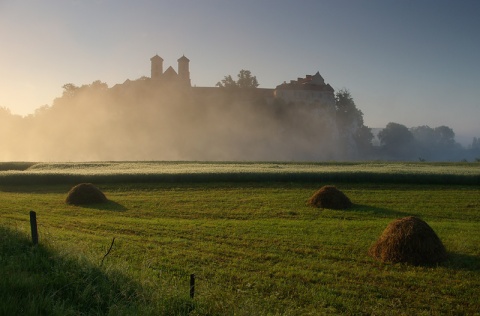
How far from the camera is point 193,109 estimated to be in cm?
9775

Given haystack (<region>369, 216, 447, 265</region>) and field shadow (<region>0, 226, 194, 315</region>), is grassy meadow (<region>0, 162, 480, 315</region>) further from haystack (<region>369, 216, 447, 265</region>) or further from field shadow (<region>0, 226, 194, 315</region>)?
haystack (<region>369, 216, 447, 265</region>)

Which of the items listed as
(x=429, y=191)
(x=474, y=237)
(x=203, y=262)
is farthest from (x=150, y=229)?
(x=429, y=191)

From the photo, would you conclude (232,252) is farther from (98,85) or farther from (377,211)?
(98,85)

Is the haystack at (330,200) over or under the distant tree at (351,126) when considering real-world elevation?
under

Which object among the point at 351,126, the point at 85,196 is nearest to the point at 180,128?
the point at 351,126

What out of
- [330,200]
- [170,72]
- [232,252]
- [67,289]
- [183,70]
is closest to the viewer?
[67,289]

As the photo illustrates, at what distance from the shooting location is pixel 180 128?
3782 inches

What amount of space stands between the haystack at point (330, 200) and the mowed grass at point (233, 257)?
0.71 m

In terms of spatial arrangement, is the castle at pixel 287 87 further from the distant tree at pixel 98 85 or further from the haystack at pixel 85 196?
the haystack at pixel 85 196

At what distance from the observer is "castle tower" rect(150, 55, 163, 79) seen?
9719 cm

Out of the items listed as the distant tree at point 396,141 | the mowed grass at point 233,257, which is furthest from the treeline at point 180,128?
the mowed grass at point 233,257

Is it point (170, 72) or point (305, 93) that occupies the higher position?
point (170, 72)

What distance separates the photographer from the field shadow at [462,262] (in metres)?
12.5

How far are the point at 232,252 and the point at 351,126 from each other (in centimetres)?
10510
